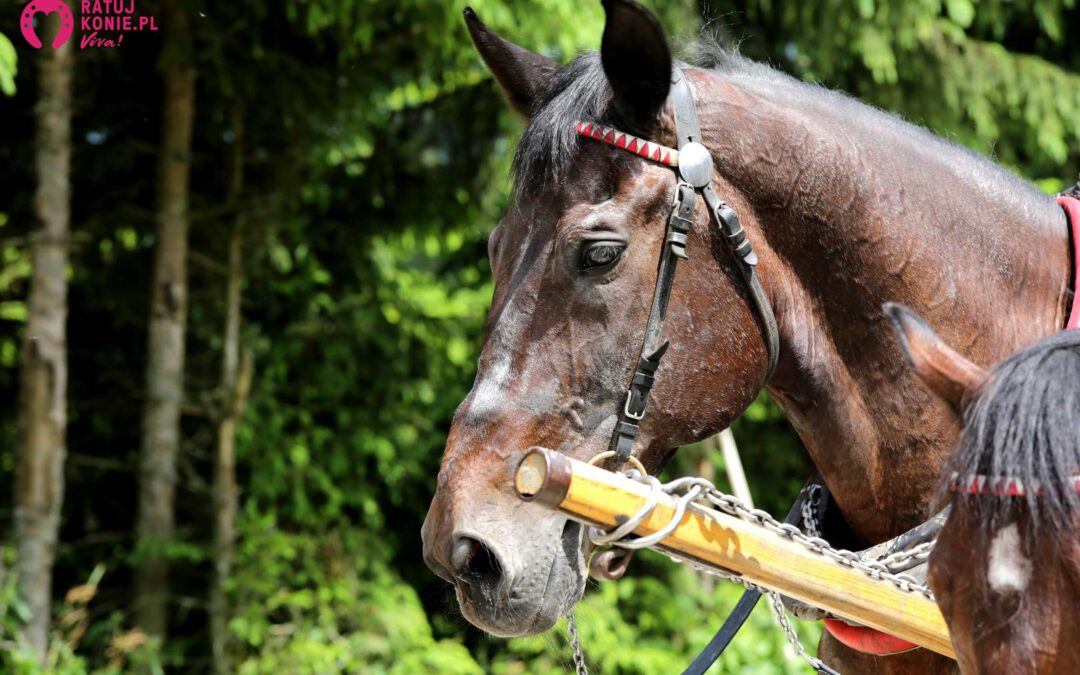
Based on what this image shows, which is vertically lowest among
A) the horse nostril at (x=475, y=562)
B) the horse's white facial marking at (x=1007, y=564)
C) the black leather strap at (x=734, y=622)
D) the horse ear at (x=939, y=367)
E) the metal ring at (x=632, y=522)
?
the black leather strap at (x=734, y=622)

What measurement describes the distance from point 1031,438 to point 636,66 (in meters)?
0.95

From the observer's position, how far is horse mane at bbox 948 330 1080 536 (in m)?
1.14

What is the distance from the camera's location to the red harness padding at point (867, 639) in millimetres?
1815

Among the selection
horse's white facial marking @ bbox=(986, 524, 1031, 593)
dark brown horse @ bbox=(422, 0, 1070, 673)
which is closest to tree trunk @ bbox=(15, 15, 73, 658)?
dark brown horse @ bbox=(422, 0, 1070, 673)

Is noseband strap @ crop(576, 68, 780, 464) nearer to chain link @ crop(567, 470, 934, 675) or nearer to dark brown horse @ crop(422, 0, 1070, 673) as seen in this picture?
dark brown horse @ crop(422, 0, 1070, 673)

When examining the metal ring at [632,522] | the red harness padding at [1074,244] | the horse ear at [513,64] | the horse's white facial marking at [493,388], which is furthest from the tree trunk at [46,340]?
the red harness padding at [1074,244]

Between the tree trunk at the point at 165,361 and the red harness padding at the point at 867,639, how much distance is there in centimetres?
433

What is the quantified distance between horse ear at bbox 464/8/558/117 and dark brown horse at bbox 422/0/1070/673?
112 mm

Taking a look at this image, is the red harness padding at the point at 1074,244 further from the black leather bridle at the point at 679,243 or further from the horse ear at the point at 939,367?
the horse ear at the point at 939,367

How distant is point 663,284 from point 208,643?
4.64 metres

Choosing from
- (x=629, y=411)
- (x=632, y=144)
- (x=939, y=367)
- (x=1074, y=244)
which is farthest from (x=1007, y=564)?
(x=1074, y=244)

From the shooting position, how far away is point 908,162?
2.00 meters

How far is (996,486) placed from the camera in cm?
118

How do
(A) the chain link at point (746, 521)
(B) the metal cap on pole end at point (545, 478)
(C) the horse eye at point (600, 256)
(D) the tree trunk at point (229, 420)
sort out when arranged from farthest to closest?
(D) the tree trunk at point (229, 420)
(C) the horse eye at point (600, 256)
(A) the chain link at point (746, 521)
(B) the metal cap on pole end at point (545, 478)
